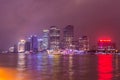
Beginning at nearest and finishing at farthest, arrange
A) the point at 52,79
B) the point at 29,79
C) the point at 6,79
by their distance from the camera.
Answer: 1. the point at 6,79
2. the point at 29,79
3. the point at 52,79

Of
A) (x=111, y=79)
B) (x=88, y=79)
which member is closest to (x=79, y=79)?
(x=88, y=79)

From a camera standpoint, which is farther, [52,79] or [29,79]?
[52,79]

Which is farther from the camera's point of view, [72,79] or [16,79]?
[72,79]

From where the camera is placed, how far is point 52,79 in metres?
52.7

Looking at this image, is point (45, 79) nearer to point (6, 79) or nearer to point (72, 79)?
point (72, 79)

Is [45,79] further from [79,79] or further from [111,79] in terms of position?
[111,79]

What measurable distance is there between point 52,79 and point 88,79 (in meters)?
5.64

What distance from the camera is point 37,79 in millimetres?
50844

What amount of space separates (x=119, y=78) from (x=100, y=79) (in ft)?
12.3

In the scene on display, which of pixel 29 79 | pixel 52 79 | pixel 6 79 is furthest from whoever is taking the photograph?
pixel 52 79

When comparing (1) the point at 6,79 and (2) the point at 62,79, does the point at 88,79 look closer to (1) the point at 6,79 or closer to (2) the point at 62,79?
(2) the point at 62,79

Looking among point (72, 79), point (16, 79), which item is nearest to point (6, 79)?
point (16, 79)

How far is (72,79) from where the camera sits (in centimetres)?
5300

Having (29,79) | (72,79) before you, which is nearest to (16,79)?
(29,79)
